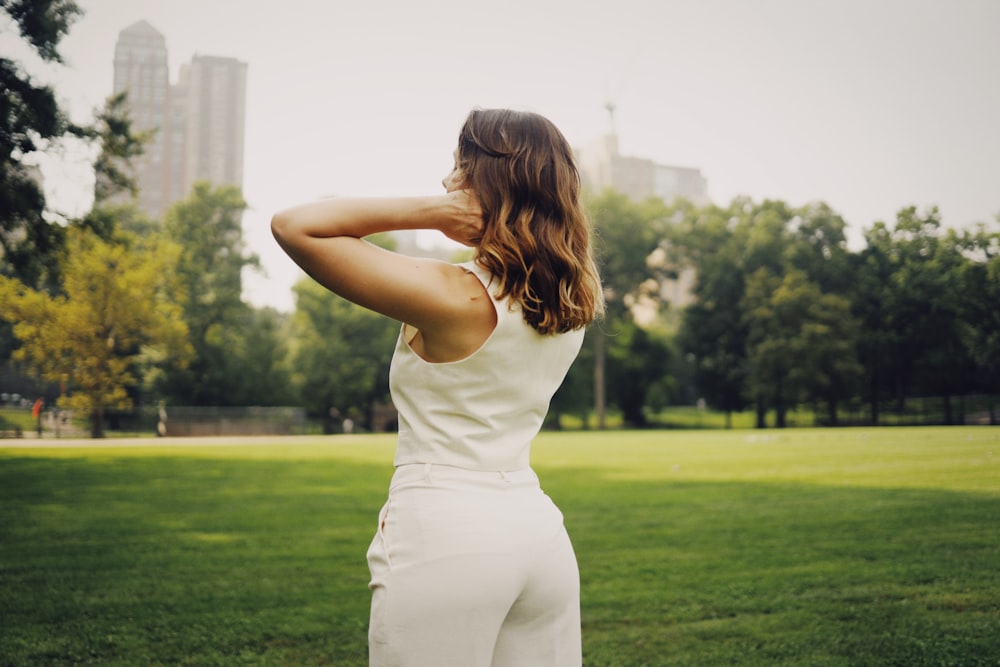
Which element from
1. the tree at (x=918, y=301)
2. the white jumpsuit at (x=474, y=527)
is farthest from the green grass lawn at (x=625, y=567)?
the white jumpsuit at (x=474, y=527)

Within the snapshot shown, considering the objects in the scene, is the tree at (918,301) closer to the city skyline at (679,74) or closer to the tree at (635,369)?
the city skyline at (679,74)

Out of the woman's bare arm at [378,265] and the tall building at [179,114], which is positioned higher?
the tall building at [179,114]

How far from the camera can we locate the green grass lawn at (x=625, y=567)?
4.53m

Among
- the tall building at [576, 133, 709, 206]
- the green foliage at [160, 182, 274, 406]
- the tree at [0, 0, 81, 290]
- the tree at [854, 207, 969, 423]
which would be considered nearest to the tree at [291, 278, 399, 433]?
the green foliage at [160, 182, 274, 406]

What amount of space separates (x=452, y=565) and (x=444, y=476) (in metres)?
0.18

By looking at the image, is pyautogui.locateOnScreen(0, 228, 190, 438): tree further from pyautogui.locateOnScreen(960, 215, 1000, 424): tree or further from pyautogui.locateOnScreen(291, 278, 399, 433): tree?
pyautogui.locateOnScreen(960, 215, 1000, 424): tree

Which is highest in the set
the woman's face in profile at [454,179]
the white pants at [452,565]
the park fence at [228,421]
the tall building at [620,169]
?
the tall building at [620,169]

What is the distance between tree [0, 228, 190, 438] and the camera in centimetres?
2530

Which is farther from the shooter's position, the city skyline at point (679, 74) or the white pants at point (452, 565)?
the city skyline at point (679, 74)

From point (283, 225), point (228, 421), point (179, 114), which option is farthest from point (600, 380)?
point (283, 225)

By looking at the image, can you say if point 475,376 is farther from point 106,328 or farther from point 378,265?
point 106,328

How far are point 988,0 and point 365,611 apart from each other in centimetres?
770

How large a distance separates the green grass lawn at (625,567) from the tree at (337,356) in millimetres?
34309

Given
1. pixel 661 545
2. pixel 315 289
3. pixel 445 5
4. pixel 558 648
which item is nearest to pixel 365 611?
pixel 661 545
